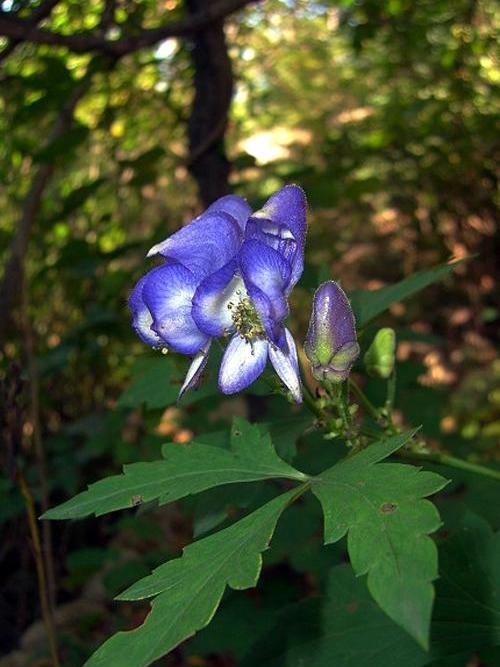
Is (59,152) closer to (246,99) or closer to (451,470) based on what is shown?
(451,470)

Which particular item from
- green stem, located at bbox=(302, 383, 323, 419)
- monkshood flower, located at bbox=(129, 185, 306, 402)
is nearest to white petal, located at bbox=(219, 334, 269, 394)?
monkshood flower, located at bbox=(129, 185, 306, 402)

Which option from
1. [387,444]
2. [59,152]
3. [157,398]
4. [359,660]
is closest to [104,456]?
[59,152]

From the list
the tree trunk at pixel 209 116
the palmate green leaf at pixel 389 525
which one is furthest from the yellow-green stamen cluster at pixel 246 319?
the tree trunk at pixel 209 116

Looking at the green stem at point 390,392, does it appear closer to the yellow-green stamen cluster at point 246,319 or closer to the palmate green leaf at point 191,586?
the yellow-green stamen cluster at point 246,319

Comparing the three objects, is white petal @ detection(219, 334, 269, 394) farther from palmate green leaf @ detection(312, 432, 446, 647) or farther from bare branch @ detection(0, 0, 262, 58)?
bare branch @ detection(0, 0, 262, 58)

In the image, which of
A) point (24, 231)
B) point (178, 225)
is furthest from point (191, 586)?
point (178, 225)

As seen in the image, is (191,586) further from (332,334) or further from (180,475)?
(332,334)

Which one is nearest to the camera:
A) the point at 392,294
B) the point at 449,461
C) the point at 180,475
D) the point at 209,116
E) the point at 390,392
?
the point at 180,475
